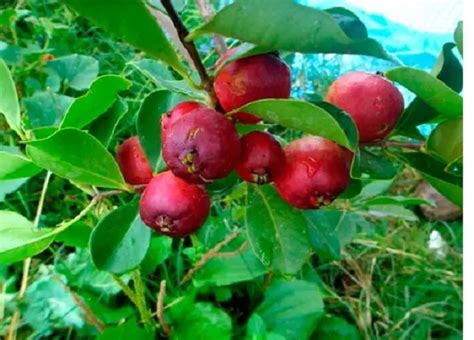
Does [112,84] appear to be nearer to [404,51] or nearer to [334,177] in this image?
[334,177]

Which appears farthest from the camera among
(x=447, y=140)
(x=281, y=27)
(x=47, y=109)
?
(x=47, y=109)

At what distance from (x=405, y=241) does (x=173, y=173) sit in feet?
3.92

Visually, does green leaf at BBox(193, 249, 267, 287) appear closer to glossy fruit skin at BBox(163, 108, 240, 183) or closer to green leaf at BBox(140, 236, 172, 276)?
green leaf at BBox(140, 236, 172, 276)

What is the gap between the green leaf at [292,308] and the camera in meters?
1.22

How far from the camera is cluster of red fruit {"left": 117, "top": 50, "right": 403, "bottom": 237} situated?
440mm

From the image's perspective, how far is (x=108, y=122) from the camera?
638 mm

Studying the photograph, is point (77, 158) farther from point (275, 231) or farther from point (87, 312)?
point (87, 312)

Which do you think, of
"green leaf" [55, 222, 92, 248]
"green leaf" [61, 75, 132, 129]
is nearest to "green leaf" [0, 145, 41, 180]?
"green leaf" [61, 75, 132, 129]

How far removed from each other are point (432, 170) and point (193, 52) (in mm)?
204

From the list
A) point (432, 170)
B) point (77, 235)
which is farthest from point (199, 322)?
point (432, 170)

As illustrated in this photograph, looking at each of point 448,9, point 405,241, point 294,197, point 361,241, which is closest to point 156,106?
point 294,197

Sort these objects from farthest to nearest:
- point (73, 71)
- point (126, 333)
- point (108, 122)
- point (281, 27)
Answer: point (73, 71), point (126, 333), point (108, 122), point (281, 27)

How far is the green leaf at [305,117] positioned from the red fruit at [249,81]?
13 millimetres

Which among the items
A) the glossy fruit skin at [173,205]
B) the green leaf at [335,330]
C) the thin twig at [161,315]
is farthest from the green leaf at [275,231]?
the green leaf at [335,330]
